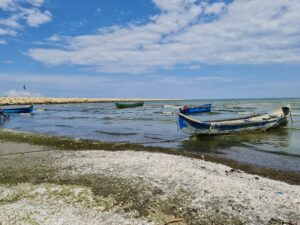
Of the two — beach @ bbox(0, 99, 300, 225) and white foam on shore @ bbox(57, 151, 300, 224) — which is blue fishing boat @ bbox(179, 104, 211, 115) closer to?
beach @ bbox(0, 99, 300, 225)

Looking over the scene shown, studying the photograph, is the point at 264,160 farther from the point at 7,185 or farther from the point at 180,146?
the point at 7,185

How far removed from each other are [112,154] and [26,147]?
507 centimetres

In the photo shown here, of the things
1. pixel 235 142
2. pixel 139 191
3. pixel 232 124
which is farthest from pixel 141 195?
pixel 232 124

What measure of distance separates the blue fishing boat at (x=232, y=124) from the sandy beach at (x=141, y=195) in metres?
10.0

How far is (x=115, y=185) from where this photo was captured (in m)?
8.22

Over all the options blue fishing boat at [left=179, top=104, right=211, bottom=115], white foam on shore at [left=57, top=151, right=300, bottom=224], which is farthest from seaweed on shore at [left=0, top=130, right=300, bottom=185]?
blue fishing boat at [left=179, top=104, right=211, bottom=115]

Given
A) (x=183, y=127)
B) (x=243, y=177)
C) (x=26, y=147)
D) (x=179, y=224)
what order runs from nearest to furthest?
(x=179, y=224), (x=243, y=177), (x=26, y=147), (x=183, y=127)

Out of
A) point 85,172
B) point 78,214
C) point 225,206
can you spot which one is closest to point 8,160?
point 85,172

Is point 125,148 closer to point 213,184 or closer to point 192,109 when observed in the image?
point 213,184

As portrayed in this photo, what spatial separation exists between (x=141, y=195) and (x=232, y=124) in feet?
52.1

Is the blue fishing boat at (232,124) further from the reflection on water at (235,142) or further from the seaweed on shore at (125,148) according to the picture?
the seaweed on shore at (125,148)

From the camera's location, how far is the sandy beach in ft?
20.7

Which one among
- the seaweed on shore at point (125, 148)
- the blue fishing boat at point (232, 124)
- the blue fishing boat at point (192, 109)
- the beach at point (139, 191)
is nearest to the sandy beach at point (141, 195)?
the beach at point (139, 191)

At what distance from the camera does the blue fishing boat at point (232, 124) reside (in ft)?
68.5
